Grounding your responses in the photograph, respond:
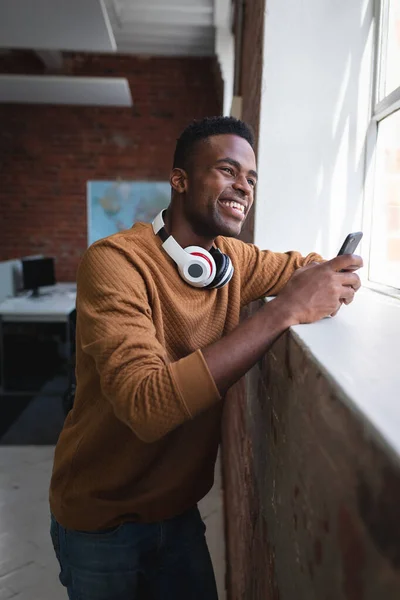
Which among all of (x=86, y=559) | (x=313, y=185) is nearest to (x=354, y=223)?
(x=313, y=185)

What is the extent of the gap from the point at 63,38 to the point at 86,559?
15.0 ft

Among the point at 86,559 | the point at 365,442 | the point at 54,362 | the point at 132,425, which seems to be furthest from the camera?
the point at 54,362

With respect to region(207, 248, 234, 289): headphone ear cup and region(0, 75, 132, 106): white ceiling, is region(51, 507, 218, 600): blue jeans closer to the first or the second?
region(207, 248, 234, 289): headphone ear cup

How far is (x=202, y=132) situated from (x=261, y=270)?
0.40 metres

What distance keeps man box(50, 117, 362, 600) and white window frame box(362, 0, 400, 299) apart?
519mm

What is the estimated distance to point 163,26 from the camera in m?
5.84

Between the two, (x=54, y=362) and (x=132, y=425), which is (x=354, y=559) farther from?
(x=54, y=362)

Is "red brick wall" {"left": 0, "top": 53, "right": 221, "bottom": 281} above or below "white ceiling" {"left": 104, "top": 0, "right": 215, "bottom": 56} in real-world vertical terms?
below

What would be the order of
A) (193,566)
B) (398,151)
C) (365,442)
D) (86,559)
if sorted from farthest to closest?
(398,151) → (193,566) → (86,559) → (365,442)

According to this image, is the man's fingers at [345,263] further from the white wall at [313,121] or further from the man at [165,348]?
the white wall at [313,121]

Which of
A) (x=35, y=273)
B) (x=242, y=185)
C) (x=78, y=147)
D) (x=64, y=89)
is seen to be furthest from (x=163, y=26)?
(x=242, y=185)

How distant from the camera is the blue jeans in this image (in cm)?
112

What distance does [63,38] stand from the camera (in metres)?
4.51

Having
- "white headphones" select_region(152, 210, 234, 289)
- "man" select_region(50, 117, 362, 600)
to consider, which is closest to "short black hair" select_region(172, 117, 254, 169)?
"man" select_region(50, 117, 362, 600)
